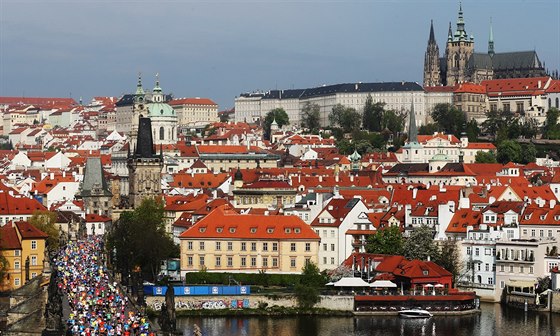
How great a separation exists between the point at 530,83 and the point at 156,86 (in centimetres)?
5574

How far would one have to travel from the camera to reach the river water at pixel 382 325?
5356 cm

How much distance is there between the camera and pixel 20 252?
2501 inches

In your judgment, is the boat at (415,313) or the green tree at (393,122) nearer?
the boat at (415,313)

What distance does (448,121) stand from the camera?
179 metres

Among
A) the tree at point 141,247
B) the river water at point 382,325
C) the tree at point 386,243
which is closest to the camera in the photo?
the river water at point 382,325

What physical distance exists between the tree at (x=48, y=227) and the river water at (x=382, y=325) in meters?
19.6

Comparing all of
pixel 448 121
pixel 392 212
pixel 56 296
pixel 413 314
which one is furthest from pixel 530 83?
pixel 56 296

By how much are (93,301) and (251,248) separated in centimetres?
1692

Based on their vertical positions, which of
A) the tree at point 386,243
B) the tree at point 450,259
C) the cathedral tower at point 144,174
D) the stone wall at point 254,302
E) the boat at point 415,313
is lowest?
the boat at point 415,313

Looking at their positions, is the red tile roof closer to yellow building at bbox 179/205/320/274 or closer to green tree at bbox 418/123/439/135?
yellow building at bbox 179/205/320/274

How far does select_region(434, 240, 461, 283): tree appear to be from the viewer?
212 feet

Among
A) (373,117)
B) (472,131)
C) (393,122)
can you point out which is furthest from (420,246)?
(373,117)

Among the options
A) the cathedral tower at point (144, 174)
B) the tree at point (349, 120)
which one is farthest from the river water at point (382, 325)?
the tree at point (349, 120)

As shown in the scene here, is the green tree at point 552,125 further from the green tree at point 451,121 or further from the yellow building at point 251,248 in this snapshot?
the yellow building at point 251,248
